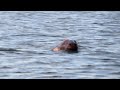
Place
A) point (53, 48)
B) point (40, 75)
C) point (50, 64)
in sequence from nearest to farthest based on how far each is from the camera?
point (40, 75)
point (50, 64)
point (53, 48)

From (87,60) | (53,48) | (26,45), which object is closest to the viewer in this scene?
(87,60)

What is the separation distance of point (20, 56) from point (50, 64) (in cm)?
176

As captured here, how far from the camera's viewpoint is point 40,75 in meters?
8.41

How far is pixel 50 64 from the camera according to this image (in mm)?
10680
